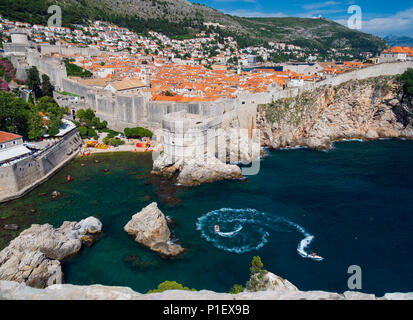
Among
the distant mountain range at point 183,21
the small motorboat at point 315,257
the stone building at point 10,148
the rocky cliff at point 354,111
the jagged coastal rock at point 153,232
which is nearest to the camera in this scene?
the small motorboat at point 315,257

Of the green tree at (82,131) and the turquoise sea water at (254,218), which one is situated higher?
the green tree at (82,131)

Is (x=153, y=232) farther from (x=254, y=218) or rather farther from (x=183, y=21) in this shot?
(x=183, y=21)

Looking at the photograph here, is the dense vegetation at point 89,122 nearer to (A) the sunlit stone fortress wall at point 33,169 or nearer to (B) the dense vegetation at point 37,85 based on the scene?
(A) the sunlit stone fortress wall at point 33,169

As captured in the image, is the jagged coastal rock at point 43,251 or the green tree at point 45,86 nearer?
the jagged coastal rock at point 43,251

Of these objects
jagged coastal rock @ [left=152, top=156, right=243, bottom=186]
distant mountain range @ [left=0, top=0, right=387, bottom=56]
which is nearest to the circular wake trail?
jagged coastal rock @ [left=152, top=156, right=243, bottom=186]

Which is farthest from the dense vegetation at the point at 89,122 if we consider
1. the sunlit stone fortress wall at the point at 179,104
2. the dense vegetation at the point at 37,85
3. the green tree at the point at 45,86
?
the dense vegetation at the point at 37,85

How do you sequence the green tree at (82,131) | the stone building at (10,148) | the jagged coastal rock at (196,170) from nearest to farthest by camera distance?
the stone building at (10,148), the jagged coastal rock at (196,170), the green tree at (82,131)

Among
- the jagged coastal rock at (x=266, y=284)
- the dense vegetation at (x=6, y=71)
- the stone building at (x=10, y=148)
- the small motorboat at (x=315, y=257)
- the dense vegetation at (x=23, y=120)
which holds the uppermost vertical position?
the dense vegetation at (x=6, y=71)

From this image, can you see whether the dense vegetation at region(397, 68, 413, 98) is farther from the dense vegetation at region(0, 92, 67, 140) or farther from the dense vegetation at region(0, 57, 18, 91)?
the dense vegetation at region(0, 57, 18, 91)
